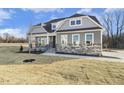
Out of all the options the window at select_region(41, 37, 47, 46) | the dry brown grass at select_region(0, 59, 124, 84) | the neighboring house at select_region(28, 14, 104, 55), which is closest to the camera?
the dry brown grass at select_region(0, 59, 124, 84)

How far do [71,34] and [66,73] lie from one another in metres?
0.70

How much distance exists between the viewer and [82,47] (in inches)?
191

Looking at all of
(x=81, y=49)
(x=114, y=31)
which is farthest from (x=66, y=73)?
(x=114, y=31)

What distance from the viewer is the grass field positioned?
4.65m

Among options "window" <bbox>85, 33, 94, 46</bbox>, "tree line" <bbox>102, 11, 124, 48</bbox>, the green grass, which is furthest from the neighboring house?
the green grass

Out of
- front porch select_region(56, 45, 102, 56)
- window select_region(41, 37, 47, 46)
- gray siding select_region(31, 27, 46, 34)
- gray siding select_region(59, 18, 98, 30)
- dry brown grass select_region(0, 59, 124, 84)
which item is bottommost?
dry brown grass select_region(0, 59, 124, 84)

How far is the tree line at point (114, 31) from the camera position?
4.70 m

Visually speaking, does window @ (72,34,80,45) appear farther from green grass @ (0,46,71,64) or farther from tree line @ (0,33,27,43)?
tree line @ (0,33,27,43)

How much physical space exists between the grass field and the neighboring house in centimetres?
22

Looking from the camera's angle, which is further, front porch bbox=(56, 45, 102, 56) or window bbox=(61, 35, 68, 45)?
window bbox=(61, 35, 68, 45)

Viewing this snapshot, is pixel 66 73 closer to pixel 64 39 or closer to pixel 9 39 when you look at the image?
pixel 64 39

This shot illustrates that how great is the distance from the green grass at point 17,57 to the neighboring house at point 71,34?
0.21 m
